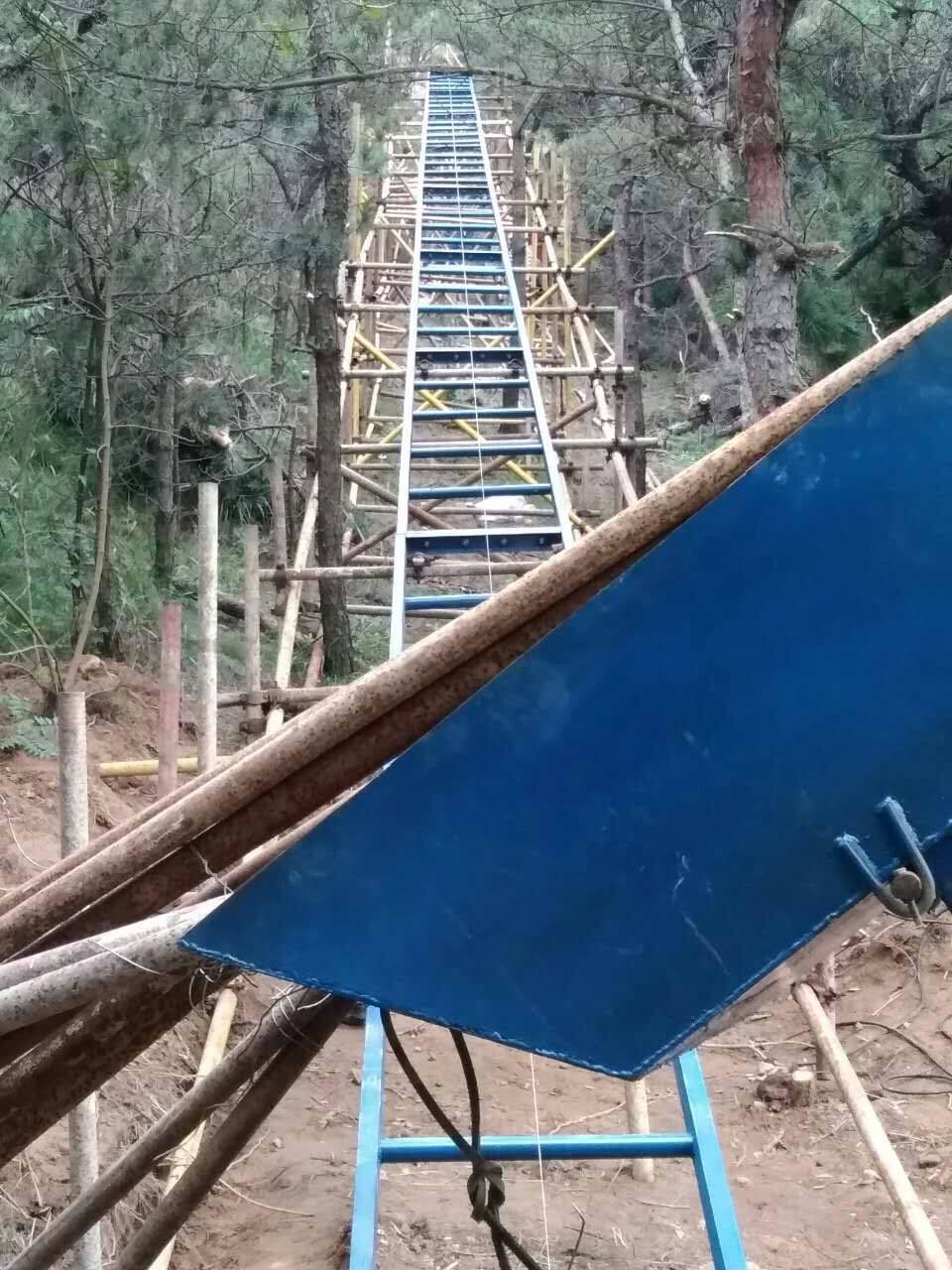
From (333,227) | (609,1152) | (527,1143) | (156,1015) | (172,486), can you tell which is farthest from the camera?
(172,486)

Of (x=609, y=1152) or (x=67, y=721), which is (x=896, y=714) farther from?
(x=609, y=1152)

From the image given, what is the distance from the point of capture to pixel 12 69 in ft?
20.0

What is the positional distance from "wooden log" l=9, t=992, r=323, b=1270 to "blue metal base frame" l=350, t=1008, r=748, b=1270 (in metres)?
1.26

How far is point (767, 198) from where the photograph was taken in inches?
232

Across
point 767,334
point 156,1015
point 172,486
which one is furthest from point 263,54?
point 156,1015

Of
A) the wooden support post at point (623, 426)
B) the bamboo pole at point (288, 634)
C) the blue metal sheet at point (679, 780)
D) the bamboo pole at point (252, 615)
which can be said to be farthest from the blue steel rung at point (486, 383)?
the blue metal sheet at point (679, 780)

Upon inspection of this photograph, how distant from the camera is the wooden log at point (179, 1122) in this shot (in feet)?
4.70

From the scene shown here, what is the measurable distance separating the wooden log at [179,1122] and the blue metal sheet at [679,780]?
1.65 feet

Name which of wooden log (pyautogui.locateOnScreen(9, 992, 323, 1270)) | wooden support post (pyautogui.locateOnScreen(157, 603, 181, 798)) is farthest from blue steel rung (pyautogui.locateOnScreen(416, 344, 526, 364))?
wooden log (pyautogui.locateOnScreen(9, 992, 323, 1270))

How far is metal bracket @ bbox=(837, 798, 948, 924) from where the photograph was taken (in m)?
0.87

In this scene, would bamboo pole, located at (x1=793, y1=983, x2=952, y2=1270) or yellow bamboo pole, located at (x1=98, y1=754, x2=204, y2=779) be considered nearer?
bamboo pole, located at (x1=793, y1=983, x2=952, y2=1270)

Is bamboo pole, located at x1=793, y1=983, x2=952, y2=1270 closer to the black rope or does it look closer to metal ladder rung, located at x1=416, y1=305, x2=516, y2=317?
the black rope

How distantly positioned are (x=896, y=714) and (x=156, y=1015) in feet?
2.95

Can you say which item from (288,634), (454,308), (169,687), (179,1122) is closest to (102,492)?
(288,634)
